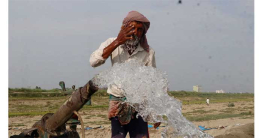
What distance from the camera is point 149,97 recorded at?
2617 mm

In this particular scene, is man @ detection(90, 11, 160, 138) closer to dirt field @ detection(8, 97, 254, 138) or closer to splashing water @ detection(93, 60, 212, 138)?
splashing water @ detection(93, 60, 212, 138)

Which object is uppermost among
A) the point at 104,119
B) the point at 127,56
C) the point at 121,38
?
the point at 121,38

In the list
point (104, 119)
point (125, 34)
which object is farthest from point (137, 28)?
point (104, 119)

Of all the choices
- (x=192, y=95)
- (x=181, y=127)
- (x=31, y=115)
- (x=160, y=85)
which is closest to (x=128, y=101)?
(x=160, y=85)

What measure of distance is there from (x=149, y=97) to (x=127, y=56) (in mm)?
423

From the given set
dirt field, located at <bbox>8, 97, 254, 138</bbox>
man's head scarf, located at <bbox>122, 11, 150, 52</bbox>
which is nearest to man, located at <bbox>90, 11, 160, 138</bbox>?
man's head scarf, located at <bbox>122, 11, 150, 52</bbox>

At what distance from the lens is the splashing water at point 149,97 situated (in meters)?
2.58

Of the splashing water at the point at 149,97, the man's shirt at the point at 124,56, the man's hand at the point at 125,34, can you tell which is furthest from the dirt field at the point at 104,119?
the man's hand at the point at 125,34

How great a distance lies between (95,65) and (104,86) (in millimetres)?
204

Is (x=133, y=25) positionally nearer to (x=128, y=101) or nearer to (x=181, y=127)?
(x=128, y=101)

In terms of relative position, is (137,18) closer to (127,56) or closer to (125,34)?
(125,34)

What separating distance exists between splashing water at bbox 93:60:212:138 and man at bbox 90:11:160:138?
0.08 m

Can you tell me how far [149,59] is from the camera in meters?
2.76

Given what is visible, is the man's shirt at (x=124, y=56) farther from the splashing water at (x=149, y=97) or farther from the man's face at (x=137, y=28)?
the man's face at (x=137, y=28)
